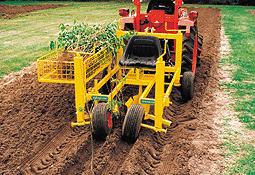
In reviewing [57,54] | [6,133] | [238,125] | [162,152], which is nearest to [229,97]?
[238,125]

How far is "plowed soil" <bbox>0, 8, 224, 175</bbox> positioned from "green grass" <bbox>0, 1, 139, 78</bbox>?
2825mm

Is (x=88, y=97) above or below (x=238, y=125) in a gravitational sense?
above

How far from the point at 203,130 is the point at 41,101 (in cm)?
322

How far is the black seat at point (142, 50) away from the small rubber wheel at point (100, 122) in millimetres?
1239

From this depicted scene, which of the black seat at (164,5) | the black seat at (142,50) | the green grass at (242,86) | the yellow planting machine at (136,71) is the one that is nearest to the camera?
the green grass at (242,86)

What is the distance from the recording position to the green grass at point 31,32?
1177 centimetres

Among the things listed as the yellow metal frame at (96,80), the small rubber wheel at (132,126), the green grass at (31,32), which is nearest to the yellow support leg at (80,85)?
the yellow metal frame at (96,80)

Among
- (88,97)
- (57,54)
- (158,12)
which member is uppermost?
(158,12)

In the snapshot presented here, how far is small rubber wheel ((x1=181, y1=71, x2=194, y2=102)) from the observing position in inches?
307

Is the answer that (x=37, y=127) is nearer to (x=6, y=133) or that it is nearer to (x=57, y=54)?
(x=6, y=133)

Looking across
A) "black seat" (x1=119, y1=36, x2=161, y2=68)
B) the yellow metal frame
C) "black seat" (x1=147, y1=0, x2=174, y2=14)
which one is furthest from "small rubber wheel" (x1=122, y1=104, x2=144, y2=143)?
"black seat" (x1=147, y1=0, x2=174, y2=14)

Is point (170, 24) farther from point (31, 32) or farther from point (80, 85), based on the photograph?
point (31, 32)

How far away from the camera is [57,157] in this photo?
571cm

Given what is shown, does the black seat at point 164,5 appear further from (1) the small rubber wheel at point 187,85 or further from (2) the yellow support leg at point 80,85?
(2) the yellow support leg at point 80,85
